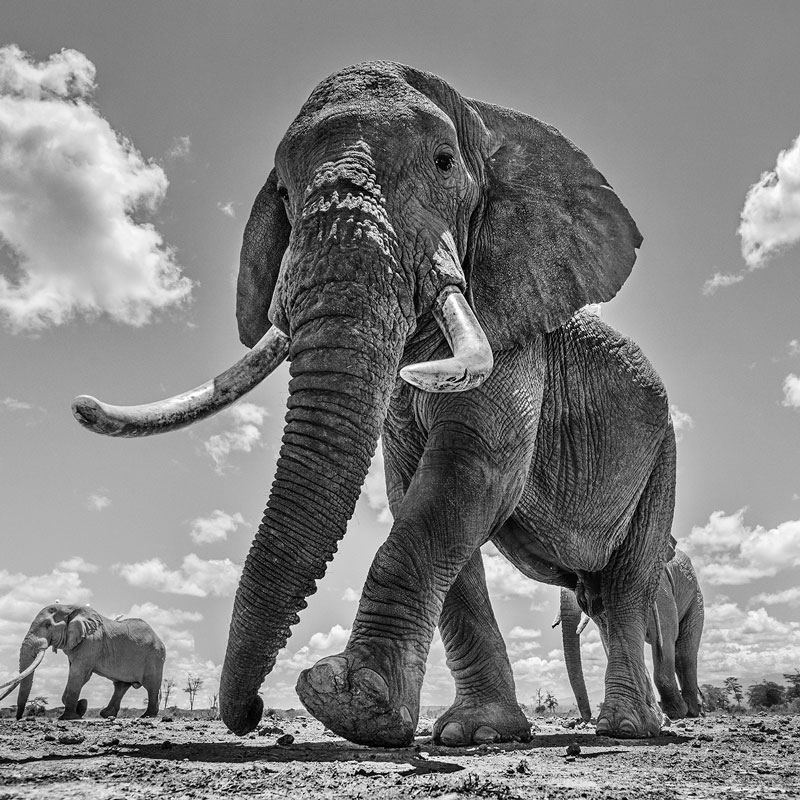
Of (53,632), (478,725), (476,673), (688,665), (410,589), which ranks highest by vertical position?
(53,632)

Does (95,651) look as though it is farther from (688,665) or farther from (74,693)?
(688,665)

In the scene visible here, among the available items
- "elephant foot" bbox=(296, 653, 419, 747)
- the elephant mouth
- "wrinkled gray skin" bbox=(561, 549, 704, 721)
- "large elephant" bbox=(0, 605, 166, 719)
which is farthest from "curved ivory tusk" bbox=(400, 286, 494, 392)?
"large elephant" bbox=(0, 605, 166, 719)

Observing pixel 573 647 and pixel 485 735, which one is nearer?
pixel 485 735

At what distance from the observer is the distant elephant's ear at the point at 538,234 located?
7215 millimetres

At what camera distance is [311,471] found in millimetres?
5324

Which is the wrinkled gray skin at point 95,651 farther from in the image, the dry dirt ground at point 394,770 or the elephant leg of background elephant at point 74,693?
the dry dirt ground at point 394,770

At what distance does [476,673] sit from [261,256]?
170 inches

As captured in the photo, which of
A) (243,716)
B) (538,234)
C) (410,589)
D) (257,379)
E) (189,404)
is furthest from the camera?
(538,234)

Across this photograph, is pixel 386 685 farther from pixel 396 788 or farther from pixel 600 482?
pixel 600 482

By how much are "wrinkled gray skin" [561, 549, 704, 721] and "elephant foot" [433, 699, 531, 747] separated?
25.0 feet

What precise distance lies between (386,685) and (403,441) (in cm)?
321

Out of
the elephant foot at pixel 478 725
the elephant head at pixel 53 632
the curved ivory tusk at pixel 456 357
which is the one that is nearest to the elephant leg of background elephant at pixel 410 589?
the curved ivory tusk at pixel 456 357

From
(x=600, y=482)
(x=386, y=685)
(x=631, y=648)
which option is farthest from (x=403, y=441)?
(x=631, y=648)

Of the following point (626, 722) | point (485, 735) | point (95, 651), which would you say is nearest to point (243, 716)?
point (485, 735)
